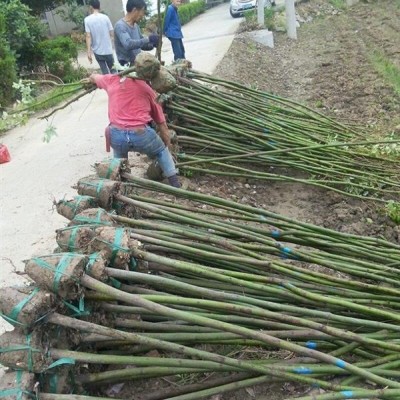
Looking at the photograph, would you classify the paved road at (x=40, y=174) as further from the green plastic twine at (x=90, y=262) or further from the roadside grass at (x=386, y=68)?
the roadside grass at (x=386, y=68)

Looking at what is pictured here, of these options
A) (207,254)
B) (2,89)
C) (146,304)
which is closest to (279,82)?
(2,89)

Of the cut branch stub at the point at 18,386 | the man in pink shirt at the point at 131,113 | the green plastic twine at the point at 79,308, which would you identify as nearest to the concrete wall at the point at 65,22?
the man in pink shirt at the point at 131,113

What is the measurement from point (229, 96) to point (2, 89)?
16.3 ft

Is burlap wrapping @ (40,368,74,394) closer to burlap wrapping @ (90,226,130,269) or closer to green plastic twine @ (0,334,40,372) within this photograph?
green plastic twine @ (0,334,40,372)

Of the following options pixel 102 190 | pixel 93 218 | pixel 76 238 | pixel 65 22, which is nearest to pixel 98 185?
pixel 102 190

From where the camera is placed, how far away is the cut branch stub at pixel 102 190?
3062 mm

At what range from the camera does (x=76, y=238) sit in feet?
8.25

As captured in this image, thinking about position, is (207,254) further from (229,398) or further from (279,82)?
(279,82)

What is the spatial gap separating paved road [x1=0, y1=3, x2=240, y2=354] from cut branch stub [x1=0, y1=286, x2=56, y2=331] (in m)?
0.40

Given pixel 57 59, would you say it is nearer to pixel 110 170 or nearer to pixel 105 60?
pixel 105 60

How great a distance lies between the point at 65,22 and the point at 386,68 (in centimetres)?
1283

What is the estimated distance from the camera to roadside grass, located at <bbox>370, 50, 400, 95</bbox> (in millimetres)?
7770

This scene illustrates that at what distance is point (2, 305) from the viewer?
216 centimetres

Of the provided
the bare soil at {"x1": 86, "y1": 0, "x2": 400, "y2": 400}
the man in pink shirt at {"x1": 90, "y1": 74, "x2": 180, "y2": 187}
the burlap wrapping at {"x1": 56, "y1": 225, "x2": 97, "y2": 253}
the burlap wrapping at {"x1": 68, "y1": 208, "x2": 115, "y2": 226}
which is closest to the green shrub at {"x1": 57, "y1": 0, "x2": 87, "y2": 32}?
the bare soil at {"x1": 86, "y1": 0, "x2": 400, "y2": 400}
